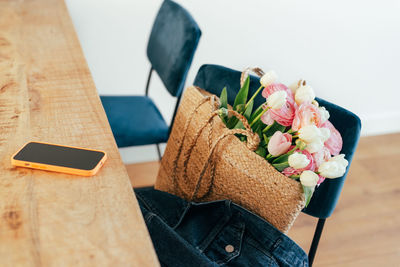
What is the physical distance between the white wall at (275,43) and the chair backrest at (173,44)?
0.29 metres

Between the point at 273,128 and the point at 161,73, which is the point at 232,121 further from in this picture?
the point at 161,73

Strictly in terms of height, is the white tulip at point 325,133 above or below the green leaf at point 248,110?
above

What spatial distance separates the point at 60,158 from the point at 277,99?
391 mm

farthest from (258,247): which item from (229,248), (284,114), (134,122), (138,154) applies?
(138,154)

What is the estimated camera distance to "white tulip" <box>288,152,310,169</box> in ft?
2.22

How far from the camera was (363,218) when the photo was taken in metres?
1.67

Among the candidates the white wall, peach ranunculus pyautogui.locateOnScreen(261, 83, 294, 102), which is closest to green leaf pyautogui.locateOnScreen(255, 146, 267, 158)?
peach ranunculus pyautogui.locateOnScreen(261, 83, 294, 102)

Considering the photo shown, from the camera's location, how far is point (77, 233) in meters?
0.54

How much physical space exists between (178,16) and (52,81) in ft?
1.68

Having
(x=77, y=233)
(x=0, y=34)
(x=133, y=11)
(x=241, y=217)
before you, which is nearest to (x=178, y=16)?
(x=133, y=11)

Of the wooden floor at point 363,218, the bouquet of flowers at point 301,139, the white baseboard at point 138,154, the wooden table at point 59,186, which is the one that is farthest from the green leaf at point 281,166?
the white baseboard at point 138,154

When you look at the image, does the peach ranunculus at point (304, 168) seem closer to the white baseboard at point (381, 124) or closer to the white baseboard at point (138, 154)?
the white baseboard at point (138, 154)

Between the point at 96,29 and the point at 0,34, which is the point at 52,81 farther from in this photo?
the point at 96,29

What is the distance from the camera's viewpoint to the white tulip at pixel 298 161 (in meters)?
0.68
